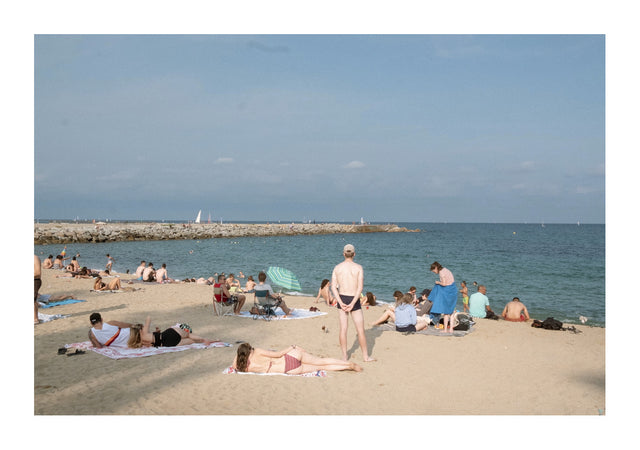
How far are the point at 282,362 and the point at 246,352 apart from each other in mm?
553

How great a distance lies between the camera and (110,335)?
783 cm

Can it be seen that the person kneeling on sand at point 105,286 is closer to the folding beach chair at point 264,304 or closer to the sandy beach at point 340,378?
the sandy beach at point 340,378

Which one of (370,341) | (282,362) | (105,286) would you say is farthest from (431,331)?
(105,286)

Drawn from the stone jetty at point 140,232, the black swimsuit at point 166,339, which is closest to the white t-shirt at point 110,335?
the black swimsuit at point 166,339

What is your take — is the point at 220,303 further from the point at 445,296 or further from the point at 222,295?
the point at 445,296

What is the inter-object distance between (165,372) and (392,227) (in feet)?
346

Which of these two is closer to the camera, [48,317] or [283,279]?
[48,317]

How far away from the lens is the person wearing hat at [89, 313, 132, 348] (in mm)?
7738

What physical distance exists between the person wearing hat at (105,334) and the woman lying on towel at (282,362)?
2.46m

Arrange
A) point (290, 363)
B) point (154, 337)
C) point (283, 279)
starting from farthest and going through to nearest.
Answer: point (283, 279), point (154, 337), point (290, 363)

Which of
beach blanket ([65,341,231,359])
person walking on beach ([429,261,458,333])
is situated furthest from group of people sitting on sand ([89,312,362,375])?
person walking on beach ([429,261,458,333])
